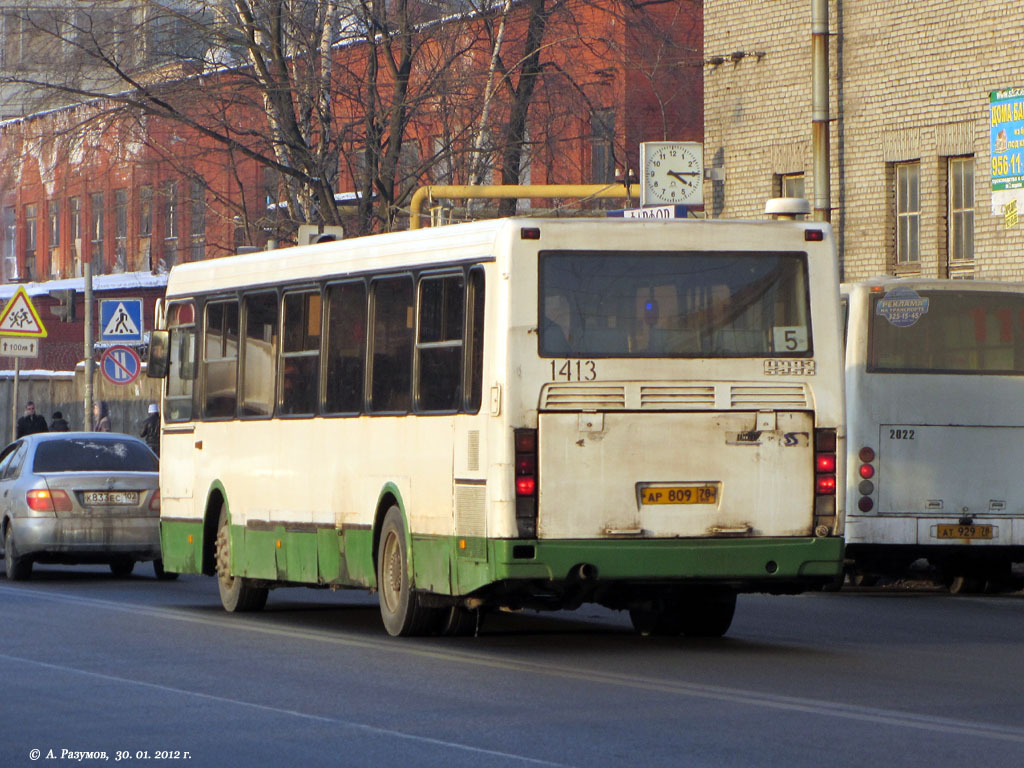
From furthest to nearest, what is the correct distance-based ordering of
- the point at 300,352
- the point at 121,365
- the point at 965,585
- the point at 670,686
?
the point at 121,365 < the point at 965,585 < the point at 300,352 < the point at 670,686

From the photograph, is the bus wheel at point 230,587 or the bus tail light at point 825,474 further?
the bus wheel at point 230,587

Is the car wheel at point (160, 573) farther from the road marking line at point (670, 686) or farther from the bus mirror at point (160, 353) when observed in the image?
the road marking line at point (670, 686)

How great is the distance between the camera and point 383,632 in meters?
16.3

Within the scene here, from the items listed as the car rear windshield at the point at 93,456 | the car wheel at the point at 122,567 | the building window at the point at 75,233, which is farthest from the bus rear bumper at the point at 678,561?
the building window at the point at 75,233

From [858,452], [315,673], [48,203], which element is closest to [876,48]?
[858,452]

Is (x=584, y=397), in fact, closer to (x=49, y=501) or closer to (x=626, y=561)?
(x=626, y=561)

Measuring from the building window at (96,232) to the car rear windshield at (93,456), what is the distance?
37.4 metres

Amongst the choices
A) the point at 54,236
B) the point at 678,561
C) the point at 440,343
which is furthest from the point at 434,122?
the point at 54,236

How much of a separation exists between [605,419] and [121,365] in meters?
20.3

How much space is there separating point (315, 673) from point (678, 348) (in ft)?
10.4

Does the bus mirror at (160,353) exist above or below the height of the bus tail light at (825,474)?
above

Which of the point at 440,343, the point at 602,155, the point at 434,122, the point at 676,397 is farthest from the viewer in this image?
the point at 602,155

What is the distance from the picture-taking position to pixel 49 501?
23016mm

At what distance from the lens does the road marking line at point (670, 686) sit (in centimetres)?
1082
